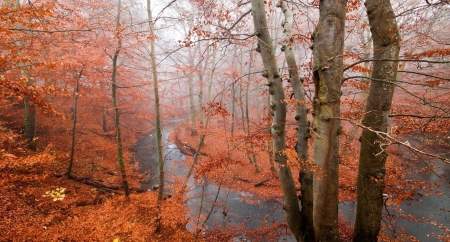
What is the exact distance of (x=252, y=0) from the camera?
4.53 m

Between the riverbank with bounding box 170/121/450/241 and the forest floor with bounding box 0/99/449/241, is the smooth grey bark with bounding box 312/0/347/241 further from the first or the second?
the riverbank with bounding box 170/121/450/241

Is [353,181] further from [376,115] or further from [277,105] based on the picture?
[277,105]

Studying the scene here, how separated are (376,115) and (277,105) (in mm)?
1956

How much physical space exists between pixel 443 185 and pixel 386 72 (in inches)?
429

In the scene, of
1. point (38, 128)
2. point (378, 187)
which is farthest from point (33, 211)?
point (378, 187)

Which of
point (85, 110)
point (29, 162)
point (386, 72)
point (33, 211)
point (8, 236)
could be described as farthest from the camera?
point (85, 110)

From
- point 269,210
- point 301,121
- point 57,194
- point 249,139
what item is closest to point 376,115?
point 301,121

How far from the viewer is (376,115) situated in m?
4.50

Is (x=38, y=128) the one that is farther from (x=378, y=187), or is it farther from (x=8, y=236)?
A: (x=378, y=187)

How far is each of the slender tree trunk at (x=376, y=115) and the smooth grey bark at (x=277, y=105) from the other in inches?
54.4

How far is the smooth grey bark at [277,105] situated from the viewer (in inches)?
181

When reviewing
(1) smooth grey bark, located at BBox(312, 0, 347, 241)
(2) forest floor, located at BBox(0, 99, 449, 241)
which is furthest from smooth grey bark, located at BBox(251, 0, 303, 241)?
(1) smooth grey bark, located at BBox(312, 0, 347, 241)

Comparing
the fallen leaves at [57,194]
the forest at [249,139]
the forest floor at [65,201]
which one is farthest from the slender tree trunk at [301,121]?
the fallen leaves at [57,194]

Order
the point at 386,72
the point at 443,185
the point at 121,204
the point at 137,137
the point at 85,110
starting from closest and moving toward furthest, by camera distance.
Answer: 1. the point at 386,72
2. the point at 121,204
3. the point at 443,185
4. the point at 85,110
5. the point at 137,137
